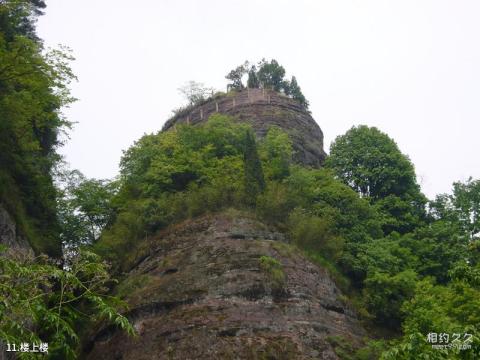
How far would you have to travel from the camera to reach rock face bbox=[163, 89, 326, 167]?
40969 mm

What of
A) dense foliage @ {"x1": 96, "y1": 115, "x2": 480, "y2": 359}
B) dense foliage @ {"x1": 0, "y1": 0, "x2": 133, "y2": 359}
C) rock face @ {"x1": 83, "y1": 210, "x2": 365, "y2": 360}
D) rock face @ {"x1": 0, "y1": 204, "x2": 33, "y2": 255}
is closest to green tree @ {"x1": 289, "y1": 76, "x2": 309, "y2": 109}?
dense foliage @ {"x1": 96, "y1": 115, "x2": 480, "y2": 359}

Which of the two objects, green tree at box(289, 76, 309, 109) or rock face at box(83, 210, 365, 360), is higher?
green tree at box(289, 76, 309, 109)

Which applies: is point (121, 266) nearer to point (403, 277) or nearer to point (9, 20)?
point (403, 277)

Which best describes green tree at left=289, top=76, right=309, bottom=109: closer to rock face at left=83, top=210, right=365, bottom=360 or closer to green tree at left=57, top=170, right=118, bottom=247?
green tree at left=57, top=170, right=118, bottom=247

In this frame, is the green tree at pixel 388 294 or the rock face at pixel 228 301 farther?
the green tree at pixel 388 294

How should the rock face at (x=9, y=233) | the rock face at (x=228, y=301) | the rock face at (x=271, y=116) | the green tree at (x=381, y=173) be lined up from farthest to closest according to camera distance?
1. the rock face at (x=271, y=116)
2. the green tree at (x=381, y=173)
3. the rock face at (x=9, y=233)
4. the rock face at (x=228, y=301)

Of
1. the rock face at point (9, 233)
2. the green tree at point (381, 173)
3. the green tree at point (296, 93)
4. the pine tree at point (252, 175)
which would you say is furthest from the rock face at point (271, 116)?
the rock face at point (9, 233)

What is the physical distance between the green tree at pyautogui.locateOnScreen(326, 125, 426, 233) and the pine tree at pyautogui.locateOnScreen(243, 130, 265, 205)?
871 centimetres

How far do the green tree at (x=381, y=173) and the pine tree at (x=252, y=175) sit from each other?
871 cm

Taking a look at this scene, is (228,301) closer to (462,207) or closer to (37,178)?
(37,178)

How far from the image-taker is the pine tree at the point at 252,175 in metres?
25.7

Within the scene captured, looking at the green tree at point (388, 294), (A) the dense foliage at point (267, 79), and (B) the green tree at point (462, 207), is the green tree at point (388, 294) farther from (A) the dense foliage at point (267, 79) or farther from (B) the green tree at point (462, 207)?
(A) the dense foliage at point (267, 79)

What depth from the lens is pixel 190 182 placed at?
2798 cm

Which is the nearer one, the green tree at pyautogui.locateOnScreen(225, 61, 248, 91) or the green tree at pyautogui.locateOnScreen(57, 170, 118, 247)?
the green tree at pyautogui.locateOnScreen(57, 170, 118, 247)
